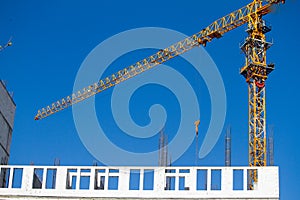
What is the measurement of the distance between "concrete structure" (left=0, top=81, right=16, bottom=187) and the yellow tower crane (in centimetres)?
2641

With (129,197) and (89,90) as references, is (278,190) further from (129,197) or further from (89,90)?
(89,90)

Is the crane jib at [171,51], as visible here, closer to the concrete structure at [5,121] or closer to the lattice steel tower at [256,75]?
the lattice steel tower at [256,75]

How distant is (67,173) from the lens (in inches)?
1396

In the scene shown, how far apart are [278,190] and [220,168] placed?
2872 millimetres

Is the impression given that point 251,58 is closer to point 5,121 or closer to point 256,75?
point 256,75

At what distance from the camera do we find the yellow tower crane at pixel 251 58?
7388cm

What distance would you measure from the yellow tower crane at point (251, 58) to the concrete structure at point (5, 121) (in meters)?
26.4

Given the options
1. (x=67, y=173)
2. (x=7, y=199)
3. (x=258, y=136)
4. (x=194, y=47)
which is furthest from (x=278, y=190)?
(x=194, y=47)

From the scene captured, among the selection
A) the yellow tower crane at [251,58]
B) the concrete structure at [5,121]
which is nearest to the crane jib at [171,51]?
the yellow tower crane at [251,58]

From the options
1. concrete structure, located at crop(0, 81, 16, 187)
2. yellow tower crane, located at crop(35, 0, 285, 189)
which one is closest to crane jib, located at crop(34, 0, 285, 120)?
yellow tower crane, located at crop(35, 0, 285, 189)

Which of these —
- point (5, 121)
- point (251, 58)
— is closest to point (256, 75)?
point (251, 58)

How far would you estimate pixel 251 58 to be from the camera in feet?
253

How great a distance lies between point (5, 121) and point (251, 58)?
31.8 m

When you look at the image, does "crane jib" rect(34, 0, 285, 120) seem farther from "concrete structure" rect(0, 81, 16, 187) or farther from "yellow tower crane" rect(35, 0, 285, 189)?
"concrete structure" rect(0, 81, 16, 187)
